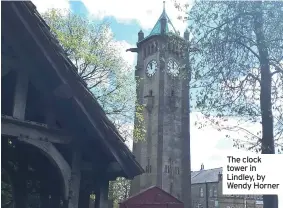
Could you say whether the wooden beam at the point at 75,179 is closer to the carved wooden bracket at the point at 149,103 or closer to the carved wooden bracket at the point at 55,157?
the carved wooden bracket at the point at 55,157

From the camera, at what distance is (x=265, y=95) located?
1026 cm

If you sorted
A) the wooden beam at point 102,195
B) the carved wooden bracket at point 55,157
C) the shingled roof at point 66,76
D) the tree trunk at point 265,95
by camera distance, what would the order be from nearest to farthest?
the shingled roof at point 66,76 < the carved wooden bracket at point 55,157 < the wooden beam at point 102,195 < the tree trunk at point 265,95

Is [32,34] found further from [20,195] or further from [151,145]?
[151,145]

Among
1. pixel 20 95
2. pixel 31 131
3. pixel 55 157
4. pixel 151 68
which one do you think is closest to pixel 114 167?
pixel 55 157

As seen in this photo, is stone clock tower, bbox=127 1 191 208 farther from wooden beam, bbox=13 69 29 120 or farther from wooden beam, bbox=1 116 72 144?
wooden beam, bbox=13 69 29 120

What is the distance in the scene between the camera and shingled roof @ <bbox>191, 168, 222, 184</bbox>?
6681 centimetres

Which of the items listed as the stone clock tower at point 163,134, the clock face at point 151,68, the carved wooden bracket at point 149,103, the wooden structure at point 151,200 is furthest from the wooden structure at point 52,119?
the clock face at point 151,68

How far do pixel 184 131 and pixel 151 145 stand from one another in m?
5.89

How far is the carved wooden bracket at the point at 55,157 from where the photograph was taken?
5535 mm

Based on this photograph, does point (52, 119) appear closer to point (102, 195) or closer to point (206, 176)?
point (102, 195)

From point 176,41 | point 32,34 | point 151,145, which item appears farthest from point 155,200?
point 151,145

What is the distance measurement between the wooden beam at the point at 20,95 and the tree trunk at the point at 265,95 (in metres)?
6.87

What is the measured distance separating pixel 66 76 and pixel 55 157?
134 cm

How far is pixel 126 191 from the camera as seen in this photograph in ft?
192
